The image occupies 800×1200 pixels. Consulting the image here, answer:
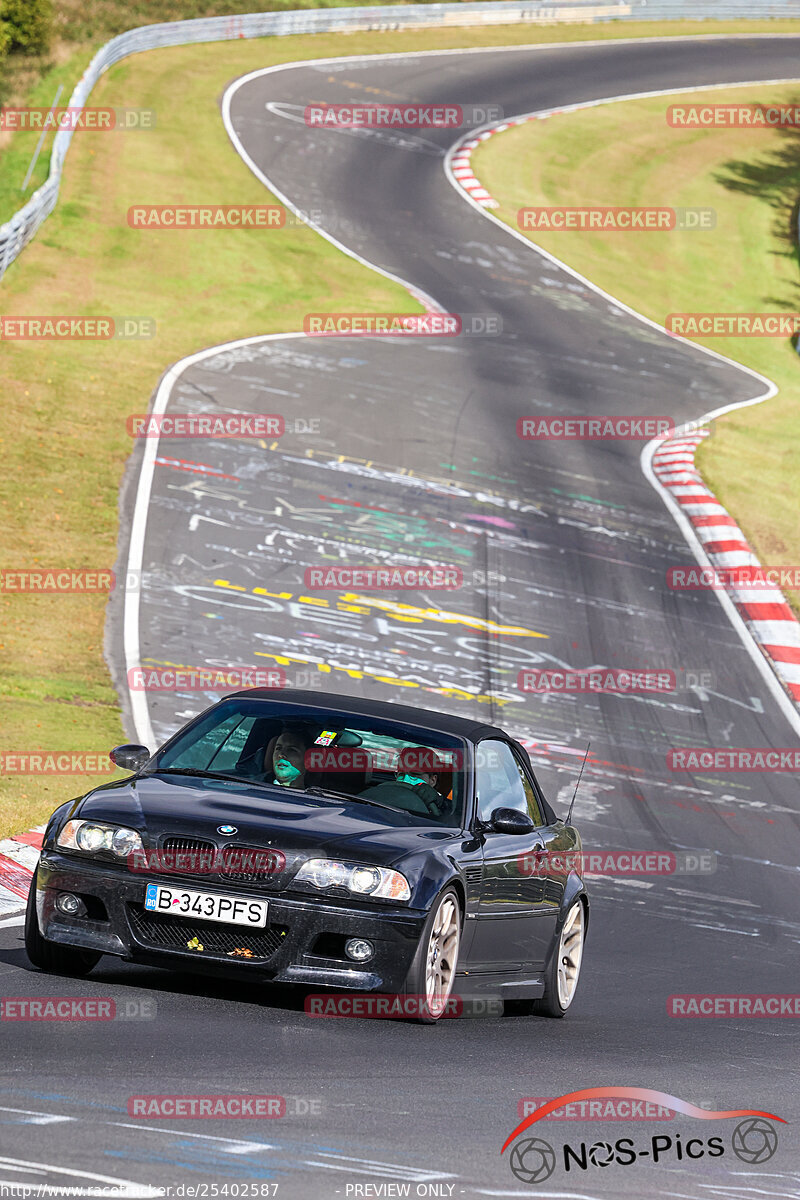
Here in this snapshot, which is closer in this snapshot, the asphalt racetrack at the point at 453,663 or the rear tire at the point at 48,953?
the asphalt racetrack at the point at 453,663

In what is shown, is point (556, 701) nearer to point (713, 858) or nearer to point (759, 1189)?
point (713, 858)

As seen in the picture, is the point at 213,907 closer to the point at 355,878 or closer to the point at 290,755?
the point at 355,878

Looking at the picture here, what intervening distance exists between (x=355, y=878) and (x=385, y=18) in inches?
2054

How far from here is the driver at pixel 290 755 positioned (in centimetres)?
813

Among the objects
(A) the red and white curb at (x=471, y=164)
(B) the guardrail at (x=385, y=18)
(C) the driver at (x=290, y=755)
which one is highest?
(C) the driver at (x=290, y=755)

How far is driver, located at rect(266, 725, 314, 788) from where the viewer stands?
8.13 m

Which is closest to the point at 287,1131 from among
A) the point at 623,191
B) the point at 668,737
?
the point at 668,737

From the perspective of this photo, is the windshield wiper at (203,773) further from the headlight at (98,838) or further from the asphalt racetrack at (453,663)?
the asphalt racetrack at (453,663)

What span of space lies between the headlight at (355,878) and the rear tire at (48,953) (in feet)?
3.62

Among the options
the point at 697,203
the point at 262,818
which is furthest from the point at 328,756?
the point at 697,203

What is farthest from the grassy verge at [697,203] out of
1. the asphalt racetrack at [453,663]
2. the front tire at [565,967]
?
the front tire at [565,967]

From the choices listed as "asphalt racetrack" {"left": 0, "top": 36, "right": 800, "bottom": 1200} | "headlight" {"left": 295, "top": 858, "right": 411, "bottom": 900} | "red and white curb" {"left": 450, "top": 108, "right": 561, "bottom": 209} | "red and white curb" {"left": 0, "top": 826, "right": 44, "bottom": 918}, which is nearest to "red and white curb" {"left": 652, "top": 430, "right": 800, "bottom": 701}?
"asphalt racetrack" {"left": 0, "top": 36, "right": 800, "bottom": 1200}

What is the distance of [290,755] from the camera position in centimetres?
821

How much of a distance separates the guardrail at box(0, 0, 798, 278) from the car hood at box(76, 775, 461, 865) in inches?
1104
